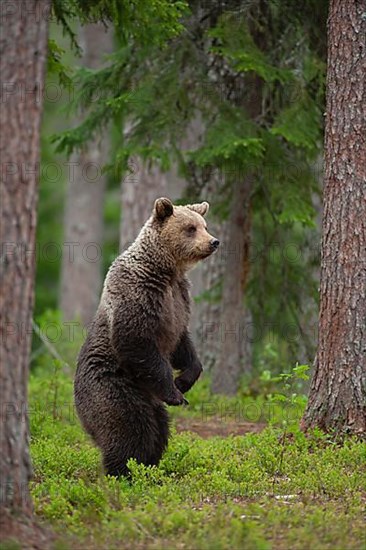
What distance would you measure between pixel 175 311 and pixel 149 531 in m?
2.70

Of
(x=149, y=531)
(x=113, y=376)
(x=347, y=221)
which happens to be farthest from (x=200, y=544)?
(x=347, y=221)

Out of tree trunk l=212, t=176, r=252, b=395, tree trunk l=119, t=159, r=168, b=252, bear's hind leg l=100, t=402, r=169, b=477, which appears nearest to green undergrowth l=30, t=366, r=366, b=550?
bear's hind leg l=100, t=402, r=169, b=477

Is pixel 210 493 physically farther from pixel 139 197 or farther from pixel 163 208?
pixel 139 197

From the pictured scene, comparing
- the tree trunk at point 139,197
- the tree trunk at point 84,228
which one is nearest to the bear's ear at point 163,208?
the tree trunk at point 139,197

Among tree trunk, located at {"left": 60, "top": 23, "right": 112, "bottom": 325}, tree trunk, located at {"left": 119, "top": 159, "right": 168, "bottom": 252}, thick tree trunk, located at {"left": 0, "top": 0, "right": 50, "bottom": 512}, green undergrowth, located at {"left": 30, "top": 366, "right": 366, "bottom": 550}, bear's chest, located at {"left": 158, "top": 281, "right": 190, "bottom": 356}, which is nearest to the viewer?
thick tree trunk, located at {"left": 0, "top": 0, "right": 50, "bottom": 512}

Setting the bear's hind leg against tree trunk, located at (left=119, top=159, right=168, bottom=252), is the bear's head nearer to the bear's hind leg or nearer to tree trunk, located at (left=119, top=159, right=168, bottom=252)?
the bear's hind leg

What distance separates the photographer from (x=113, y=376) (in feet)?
25.5

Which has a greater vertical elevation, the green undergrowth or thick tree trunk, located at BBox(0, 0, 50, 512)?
thick tree trunk, located at BBox(0, 0, 50, 512)

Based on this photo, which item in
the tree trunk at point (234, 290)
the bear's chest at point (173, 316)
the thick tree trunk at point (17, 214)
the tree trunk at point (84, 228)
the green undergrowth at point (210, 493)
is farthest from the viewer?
the tree trunk at point (84, 228)

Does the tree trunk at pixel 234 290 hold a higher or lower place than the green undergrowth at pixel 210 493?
higher

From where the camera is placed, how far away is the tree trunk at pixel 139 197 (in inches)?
644

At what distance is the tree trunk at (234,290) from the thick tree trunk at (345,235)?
349 centimetres

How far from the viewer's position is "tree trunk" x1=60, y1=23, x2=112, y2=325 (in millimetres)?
21922

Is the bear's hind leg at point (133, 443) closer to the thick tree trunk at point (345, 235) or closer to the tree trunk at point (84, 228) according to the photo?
the thick tree trunk at point (345, 235)
